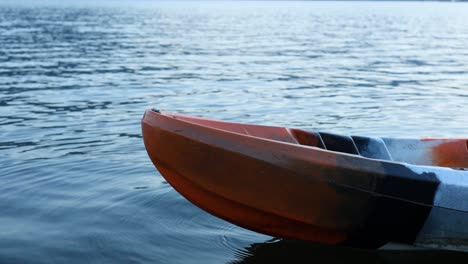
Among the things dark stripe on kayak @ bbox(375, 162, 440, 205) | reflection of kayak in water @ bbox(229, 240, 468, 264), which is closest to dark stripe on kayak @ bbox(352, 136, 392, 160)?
reflection of kayak in water @ bbox(229, 240, 468, 264)

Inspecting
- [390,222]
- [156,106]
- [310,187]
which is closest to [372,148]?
[390,222]

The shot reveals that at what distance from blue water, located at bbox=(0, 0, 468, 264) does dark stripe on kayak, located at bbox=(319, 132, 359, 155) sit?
109 centimetres

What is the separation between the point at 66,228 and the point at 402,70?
17519 mm

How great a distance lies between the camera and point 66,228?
7.27m

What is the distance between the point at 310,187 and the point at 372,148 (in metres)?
1.46

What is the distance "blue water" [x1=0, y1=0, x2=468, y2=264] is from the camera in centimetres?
692

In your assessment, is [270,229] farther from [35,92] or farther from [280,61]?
[280,61]

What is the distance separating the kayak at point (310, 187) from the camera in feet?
19.5

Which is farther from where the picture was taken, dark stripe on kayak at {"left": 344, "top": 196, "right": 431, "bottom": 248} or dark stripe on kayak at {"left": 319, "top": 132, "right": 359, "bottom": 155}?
dark stripe on kayak at {"left": 319, "top": 132, "right": 359, "bottom": 155}

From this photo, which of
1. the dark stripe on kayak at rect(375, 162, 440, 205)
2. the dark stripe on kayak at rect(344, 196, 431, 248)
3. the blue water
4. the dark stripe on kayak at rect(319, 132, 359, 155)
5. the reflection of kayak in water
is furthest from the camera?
the dark stripe on kayak at rect(319, 132, 359, 155)

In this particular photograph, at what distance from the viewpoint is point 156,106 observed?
48.4 ft

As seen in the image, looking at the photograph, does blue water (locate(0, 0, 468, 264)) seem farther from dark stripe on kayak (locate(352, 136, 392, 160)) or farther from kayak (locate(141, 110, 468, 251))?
dark stripe on kayak (locate(352, 136, 392, 160))

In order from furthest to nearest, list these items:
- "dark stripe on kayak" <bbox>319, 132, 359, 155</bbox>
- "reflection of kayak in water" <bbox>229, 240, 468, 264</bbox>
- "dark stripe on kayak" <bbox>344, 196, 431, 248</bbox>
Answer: "dark stripe on kayak" <bbox>319, 132, 359, 155</bbox>
"reflection of kayak in water" <bbox>229, 240, 468, 264</bbox>
"dark stripe on kayak" <bbox>344, 196, 431, 248</bbox>

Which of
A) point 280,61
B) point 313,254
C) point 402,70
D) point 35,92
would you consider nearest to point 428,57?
point 402,70
